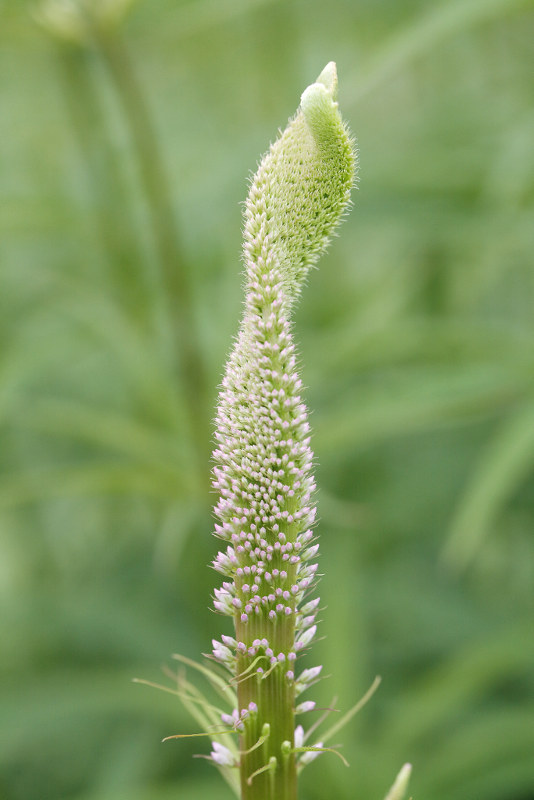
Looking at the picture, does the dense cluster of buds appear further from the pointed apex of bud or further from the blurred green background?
the blurred green background

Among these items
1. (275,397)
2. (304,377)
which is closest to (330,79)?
(275,397)

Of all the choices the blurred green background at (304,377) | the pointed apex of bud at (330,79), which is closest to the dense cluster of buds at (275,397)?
the pointed apex of bud at (330,79)

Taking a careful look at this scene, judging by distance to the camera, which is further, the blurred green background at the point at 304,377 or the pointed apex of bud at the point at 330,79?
the blurred green background at the point at 304,377

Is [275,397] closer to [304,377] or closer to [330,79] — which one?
[330,79]

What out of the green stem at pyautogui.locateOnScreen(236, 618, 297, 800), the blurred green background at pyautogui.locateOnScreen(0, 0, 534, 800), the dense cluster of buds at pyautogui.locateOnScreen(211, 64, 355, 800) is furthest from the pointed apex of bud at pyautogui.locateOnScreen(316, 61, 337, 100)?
the blurred green background at pyautogui.locateOnScreen(0, 0, 534, 800)

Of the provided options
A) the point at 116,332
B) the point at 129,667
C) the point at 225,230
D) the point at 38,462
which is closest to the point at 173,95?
the point at 225,230

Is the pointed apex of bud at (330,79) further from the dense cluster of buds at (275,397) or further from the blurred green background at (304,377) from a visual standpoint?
the blurred green background at (304,377)

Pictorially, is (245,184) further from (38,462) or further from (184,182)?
(38,462)
